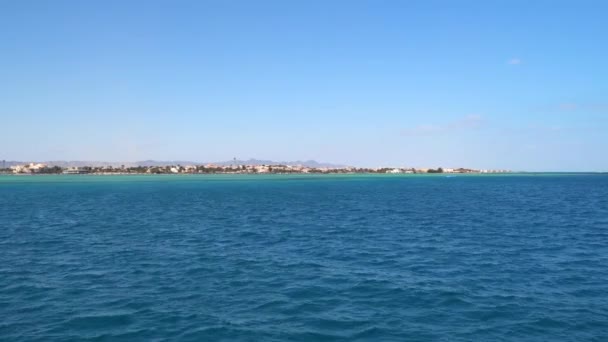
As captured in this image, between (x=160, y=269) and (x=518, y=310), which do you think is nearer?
(x=518, y=310)

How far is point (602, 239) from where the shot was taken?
125 ft

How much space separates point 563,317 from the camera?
61.0ft

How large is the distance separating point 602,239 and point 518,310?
80.4 feet

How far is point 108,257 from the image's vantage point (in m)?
30.8

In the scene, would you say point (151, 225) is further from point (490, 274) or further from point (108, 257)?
point (490, 274)

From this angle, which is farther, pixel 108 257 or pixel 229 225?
pixel 229 225

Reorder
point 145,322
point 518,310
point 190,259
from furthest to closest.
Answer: point 190,259 < point 518,310 < point 145,322

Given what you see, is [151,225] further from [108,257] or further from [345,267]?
[345,267]

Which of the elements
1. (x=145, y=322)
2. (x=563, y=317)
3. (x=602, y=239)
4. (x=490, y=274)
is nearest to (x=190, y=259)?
(x=145, y=322)

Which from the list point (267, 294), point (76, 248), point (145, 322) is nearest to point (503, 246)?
point (267, 294)

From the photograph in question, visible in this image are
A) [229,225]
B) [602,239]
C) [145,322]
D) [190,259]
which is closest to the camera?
[145,322]

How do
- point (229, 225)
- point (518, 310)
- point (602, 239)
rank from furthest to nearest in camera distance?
point (229, 225) → point (602, 239) → point (518, 310)

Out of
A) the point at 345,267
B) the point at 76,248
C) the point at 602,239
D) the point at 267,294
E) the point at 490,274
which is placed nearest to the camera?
the point at 267,294

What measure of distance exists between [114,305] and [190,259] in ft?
33.0
